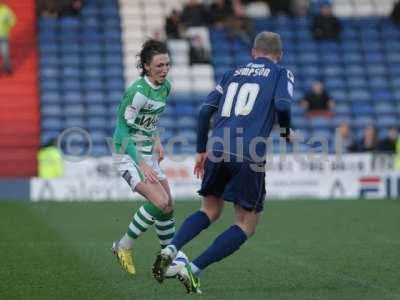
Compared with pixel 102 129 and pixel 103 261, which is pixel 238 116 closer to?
pixel 103 261

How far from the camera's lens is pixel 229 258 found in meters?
10.1

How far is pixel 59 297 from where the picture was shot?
24.4 ft

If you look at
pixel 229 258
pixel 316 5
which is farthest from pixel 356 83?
pixel 229 258

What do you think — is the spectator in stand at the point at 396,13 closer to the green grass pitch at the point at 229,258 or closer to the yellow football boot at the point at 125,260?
the green grass pitch at the point at 229,258

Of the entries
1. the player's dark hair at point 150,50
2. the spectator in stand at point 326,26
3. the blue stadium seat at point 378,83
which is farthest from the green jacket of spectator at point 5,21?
the player's dark hair at point 150,50

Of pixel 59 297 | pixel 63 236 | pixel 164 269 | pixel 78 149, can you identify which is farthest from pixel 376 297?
pixel 78 149

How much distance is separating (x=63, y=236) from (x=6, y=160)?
1020 cm

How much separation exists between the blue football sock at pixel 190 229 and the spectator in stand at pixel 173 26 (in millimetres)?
17712

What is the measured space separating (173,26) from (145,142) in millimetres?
16541

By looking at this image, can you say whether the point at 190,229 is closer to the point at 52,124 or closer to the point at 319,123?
the point at 52,124

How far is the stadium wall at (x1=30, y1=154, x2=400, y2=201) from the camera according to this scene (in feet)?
67.3

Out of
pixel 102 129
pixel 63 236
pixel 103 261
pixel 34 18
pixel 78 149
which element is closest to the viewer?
pixel 103 261

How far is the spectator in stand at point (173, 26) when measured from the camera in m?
25.3

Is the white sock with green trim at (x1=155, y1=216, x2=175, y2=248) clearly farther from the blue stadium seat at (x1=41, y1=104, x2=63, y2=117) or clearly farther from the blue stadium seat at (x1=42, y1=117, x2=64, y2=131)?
the blue stadium seat at (x1=41, y1=104, x2=63, y2=117)
